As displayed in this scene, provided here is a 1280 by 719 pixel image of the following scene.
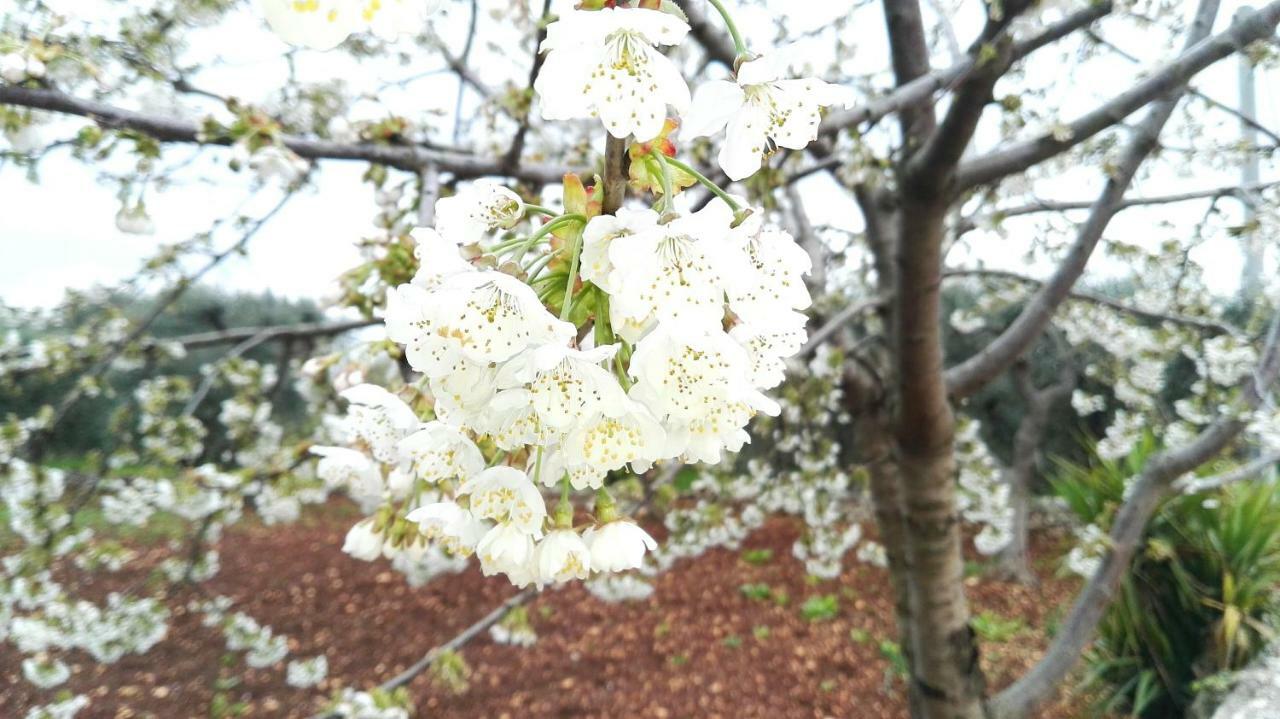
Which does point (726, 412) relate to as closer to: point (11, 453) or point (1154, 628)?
point (11, 453)

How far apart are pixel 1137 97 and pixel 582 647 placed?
4147mm

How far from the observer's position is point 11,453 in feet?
9.01

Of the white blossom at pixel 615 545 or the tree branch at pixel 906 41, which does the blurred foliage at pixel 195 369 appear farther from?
the white blossom at pixel 615 545

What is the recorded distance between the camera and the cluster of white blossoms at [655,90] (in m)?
0.53

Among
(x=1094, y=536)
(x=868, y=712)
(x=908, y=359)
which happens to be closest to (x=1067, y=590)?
(x=868, y=712)

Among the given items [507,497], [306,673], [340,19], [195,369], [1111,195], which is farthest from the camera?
[195,369]

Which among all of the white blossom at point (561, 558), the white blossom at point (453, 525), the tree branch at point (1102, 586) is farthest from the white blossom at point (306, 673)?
Answer: the white blossom at point (561, 558)

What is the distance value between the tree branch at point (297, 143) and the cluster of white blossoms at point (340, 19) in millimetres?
1368

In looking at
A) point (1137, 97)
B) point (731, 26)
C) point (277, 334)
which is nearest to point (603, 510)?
point (731, 26)

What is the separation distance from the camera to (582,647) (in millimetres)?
4555

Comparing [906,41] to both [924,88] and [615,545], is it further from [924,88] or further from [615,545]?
[615,545]

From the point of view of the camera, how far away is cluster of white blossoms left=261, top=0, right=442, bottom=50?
460 mm

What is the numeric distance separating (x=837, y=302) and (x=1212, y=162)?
178 centimetres

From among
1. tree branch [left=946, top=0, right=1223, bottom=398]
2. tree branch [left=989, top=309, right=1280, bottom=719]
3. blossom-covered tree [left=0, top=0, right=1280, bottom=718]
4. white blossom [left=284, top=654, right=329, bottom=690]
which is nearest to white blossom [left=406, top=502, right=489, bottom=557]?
blossom-covered tree [left=0, top=0, right=1280, bottom=718]
